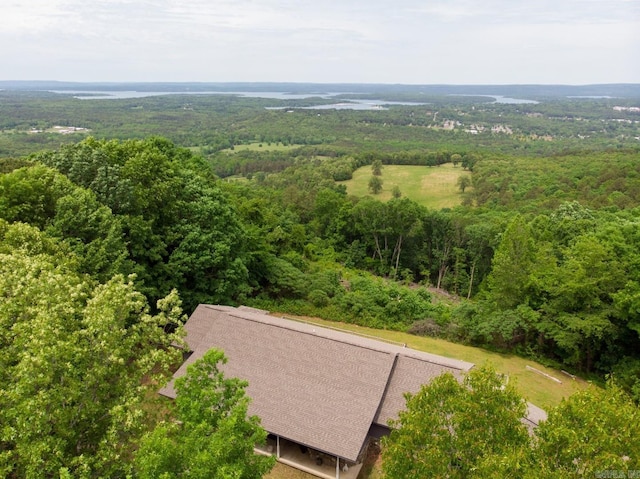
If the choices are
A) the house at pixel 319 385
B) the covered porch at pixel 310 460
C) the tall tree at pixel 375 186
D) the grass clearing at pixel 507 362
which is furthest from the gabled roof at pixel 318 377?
the tall tree at pixel 375 186

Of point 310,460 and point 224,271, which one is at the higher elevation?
point 224,271

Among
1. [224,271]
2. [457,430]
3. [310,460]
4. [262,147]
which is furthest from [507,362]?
[262,147]

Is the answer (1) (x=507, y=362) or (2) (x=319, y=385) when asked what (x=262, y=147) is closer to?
(1) (x=507, y=362)

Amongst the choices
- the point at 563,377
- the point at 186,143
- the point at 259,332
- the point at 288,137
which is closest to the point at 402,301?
the point at 563,377

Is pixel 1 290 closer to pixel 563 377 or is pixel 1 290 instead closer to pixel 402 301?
pixel 402 301

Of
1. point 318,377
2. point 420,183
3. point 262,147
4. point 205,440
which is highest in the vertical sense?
point 205,440
